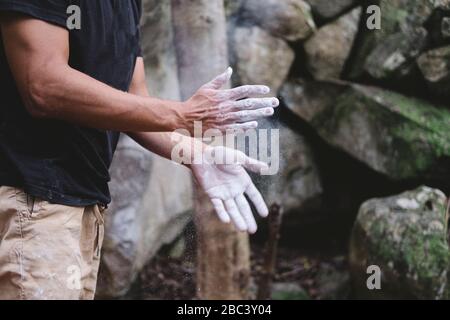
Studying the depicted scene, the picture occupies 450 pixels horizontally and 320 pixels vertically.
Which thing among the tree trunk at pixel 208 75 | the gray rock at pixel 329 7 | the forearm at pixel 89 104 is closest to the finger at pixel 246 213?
the forearm at pixel 89 104

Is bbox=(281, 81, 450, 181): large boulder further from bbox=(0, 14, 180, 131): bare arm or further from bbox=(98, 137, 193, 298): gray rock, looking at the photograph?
bbox=(0, 14, 180, 131): bare arm

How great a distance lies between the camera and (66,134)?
179cm

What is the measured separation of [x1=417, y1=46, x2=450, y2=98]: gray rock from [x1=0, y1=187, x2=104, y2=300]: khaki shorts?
308cm

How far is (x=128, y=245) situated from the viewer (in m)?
4.03

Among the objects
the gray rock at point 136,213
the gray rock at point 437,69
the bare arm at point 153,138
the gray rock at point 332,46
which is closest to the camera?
the bare arm at point 153,138

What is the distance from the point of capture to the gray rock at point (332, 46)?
470 centimetres

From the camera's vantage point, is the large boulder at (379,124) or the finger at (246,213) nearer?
the finger at (246,213)

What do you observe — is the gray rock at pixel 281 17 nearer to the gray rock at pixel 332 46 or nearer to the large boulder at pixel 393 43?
the gray rock at pixel 332 46

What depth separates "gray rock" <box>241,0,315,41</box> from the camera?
14.9 ft

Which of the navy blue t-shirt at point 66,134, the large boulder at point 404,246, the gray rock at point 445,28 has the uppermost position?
the gray rock at point 445,28

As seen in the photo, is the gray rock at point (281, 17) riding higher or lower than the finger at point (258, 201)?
higher

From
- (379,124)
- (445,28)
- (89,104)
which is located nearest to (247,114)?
(89,104)

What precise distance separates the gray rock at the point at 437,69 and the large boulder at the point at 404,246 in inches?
28.2
